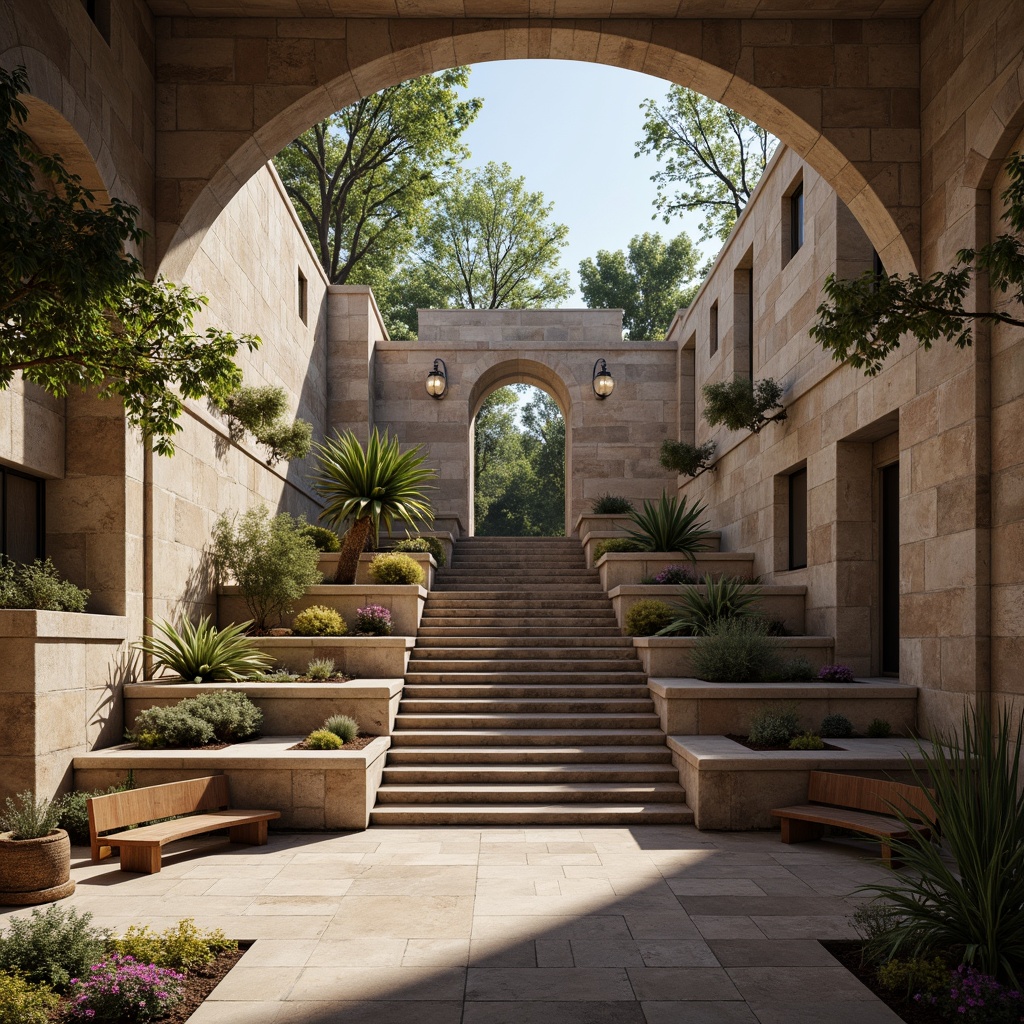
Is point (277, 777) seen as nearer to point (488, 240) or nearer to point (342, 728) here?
point (342, 728)

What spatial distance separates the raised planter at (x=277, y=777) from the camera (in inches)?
309

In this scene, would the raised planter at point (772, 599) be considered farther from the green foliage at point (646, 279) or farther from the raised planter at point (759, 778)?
the green foliage at point (646, 279)

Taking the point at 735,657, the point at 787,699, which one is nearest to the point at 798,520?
the point at 735,657

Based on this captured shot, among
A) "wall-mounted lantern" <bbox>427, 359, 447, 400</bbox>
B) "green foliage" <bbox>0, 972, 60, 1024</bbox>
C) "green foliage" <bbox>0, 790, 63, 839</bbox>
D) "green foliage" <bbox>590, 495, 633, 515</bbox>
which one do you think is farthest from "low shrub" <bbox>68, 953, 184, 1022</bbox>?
"wall-mounted lantern" <bbox>427, 359, 447, 400</bbox>

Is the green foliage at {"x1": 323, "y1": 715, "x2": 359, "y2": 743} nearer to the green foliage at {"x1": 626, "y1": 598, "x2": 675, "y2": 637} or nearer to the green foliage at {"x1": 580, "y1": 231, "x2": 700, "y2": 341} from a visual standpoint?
the green foliage at {"x1": 626, "y1": 598, "x2": 675, "y2": 637}

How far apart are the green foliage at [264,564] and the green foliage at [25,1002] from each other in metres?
7.25

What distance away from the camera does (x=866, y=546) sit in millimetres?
11320

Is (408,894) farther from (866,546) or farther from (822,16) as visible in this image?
(822,16)

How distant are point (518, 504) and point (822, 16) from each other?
3101 centimetres

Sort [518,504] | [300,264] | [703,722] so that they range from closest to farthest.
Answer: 1. [703,722]
2. [300,264]
3. [518,504]

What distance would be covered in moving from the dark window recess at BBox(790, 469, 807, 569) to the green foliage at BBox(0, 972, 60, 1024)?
36.0ft

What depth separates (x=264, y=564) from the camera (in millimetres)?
11250

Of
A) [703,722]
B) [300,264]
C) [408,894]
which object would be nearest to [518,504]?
[300,264]

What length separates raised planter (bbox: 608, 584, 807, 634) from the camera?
484 inches
